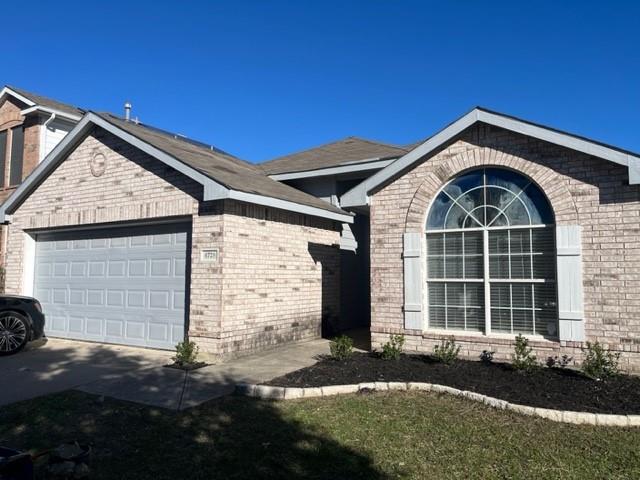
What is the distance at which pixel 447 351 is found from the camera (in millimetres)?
8352

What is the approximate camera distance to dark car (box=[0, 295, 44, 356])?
948 centimetres

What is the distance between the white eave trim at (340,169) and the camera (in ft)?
38.7

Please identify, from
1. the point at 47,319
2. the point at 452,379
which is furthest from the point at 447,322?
the point at 47,319

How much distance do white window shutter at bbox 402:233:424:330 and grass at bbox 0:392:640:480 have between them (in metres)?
2.46

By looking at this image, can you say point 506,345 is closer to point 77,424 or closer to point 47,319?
point 77,424

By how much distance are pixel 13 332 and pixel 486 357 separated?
343 inches

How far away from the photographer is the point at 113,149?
35.0 feet

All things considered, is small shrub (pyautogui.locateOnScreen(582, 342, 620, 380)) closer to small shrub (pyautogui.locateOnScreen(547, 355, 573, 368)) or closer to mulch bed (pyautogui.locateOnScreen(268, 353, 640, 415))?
mulch bed (pyautogui.locateOnScreen(268, 353, 640, 415))

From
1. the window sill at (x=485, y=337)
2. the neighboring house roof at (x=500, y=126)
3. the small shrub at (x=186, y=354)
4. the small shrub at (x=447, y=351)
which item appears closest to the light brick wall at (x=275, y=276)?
the small shrub at (x=186, y=354)

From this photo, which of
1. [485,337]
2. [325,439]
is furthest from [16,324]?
[485,337]

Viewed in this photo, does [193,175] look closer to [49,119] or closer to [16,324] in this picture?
[16,324]

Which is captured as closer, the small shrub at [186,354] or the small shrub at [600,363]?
the small shrub at [600,363]

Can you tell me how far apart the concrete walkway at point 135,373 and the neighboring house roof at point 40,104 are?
30.7 ft

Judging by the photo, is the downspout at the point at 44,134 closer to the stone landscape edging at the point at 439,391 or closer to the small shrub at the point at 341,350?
the small shrub at the point at 341,350
